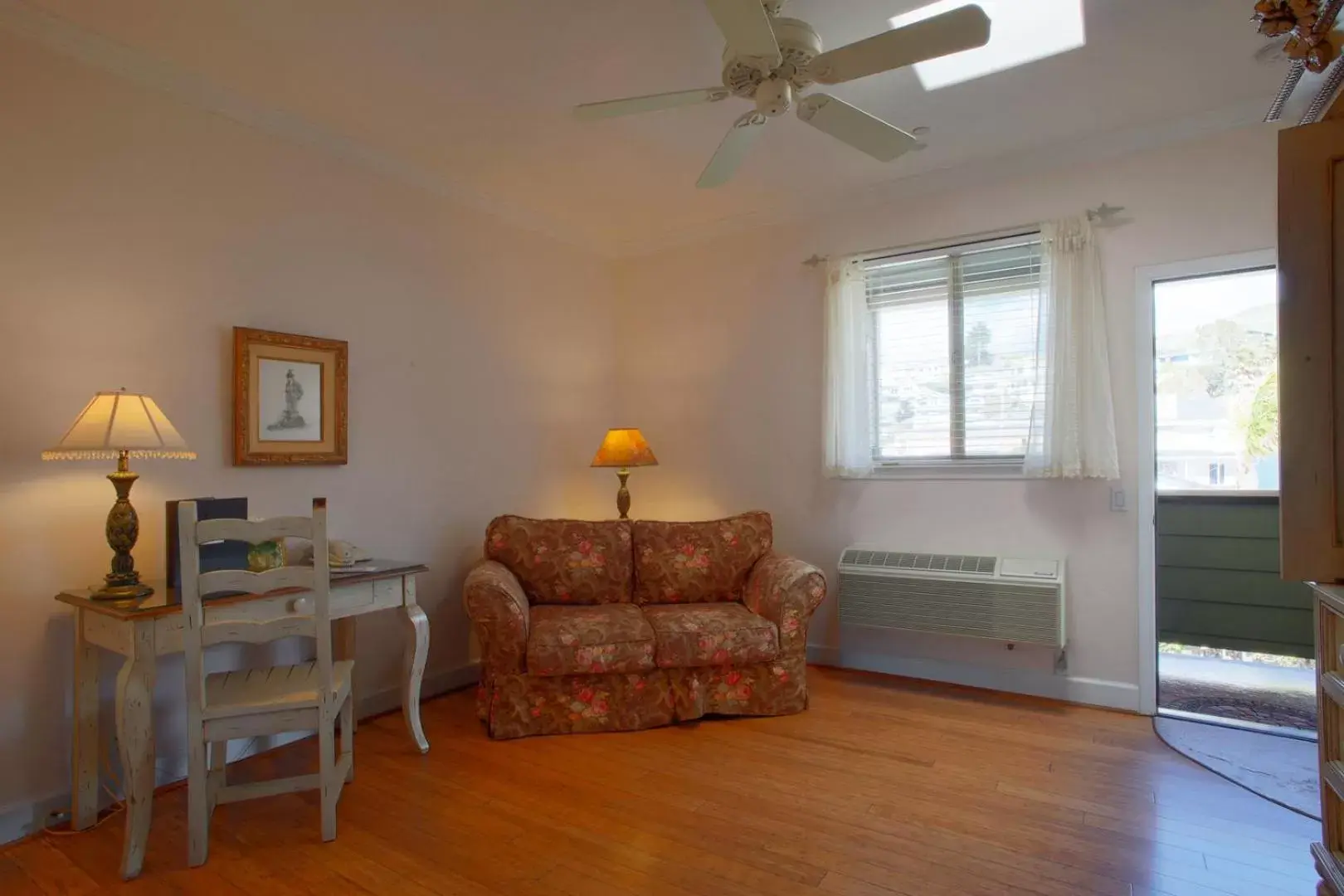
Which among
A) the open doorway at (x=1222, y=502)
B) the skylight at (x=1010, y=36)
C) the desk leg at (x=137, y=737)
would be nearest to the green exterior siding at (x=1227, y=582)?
the open doorway at (x=1222, y=502)

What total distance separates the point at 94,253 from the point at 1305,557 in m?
3.68

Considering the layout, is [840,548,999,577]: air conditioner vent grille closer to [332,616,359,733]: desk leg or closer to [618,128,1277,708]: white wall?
[618,128,1277,708]: white wall

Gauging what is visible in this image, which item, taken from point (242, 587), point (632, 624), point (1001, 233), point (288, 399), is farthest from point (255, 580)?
point (1001, 233)

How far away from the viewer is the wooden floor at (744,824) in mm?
1973

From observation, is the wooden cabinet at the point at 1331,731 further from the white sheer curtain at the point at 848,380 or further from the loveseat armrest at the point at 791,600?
the white sheer curtain at the point at 848,380

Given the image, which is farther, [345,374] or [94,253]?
[345,374]

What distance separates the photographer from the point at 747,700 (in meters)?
3.24

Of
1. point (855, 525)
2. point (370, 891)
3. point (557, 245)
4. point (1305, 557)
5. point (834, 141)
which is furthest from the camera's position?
point (557, 245)

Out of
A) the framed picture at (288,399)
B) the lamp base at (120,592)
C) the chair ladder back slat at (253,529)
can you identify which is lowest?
the lamp base at (120,592)

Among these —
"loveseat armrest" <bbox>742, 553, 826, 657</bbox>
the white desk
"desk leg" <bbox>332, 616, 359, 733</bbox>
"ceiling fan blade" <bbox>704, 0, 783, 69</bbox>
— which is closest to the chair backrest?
the white desk

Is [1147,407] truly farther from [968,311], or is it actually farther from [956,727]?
[956,727]

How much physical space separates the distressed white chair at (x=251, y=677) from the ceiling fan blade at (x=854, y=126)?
2.00 meters

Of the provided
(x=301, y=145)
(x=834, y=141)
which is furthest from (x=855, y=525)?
(x=301, y=145)

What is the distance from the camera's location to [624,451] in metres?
4.15
